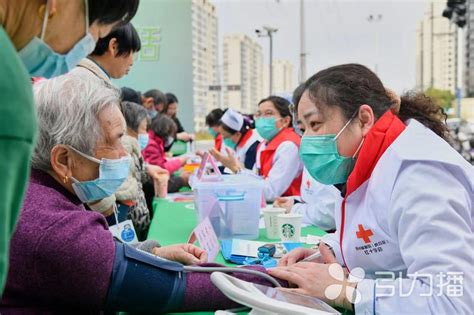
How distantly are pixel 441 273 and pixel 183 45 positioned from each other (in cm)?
805

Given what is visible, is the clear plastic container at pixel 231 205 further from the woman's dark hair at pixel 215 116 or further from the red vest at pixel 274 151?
the woman's dark hair at pixel 215 116

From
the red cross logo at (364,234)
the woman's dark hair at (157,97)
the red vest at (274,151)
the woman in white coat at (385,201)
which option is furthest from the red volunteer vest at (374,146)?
the woman's dark hair at (157,97)

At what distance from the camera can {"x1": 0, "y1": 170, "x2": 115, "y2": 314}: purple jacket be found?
967 mm

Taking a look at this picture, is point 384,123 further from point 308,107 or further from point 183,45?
point 183,45

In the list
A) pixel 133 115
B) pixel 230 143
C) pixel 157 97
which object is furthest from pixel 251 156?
pixel 133 115

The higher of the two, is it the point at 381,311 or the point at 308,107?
the point at 308,107

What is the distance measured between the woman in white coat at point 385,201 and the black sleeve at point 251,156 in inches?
128

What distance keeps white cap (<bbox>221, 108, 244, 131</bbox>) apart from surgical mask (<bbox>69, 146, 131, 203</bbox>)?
3404mm

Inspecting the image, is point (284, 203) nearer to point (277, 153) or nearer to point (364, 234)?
point (277, 153)

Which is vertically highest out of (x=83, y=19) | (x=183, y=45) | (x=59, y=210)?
(x=183, y=45)

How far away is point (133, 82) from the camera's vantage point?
818cm

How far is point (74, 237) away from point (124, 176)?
1.59 ft

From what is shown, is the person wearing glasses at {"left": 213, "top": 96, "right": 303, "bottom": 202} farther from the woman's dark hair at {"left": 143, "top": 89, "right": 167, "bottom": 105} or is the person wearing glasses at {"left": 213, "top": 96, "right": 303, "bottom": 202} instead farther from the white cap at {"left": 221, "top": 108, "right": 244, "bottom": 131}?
the woman's dark hair at {"left": 143, "top": 89, "right": 167, "bottom": 105}

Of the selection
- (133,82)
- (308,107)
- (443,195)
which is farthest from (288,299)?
(133,82)
